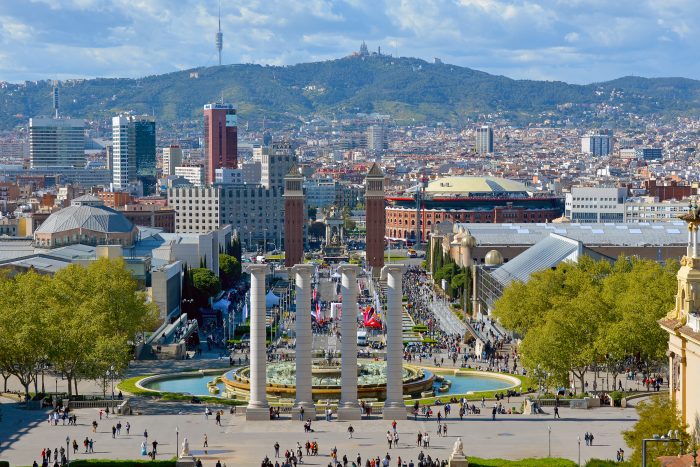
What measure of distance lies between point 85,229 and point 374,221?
4085cm

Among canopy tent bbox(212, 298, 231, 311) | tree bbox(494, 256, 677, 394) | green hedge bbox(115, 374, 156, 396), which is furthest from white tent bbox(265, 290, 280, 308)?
green hedge bbox(115, 374, 156, 396)

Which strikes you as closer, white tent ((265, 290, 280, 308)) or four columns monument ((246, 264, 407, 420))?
four columns monument ((246, 264, 407, 420))

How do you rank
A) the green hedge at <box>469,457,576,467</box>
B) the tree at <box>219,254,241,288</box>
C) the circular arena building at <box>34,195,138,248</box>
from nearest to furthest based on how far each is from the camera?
the green hedge at <box>469,457,576,467</box>
the circular arena building at <box>34,195,138,248</box>
the tree at <box>219,254,241,288</box>

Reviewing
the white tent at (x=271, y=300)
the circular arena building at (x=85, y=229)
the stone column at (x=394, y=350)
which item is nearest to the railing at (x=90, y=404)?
the stone column at (x=394, y=350)

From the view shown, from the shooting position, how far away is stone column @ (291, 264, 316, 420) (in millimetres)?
58344

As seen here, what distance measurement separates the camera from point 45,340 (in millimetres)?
62656

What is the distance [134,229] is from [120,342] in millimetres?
65288

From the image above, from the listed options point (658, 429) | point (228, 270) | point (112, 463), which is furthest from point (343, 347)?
point (228, 270)

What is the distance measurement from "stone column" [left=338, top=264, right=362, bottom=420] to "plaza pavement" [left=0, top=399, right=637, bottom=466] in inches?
40.4

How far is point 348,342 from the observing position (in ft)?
191

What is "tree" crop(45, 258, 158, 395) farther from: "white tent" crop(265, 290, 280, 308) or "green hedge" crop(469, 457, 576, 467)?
"green hedge" crop(469, 457, 576, 467)

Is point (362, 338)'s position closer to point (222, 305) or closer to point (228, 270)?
point (222, 305)

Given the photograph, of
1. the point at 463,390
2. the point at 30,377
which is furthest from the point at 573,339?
the point at 30,377

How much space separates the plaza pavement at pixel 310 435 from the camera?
51.1 metres
